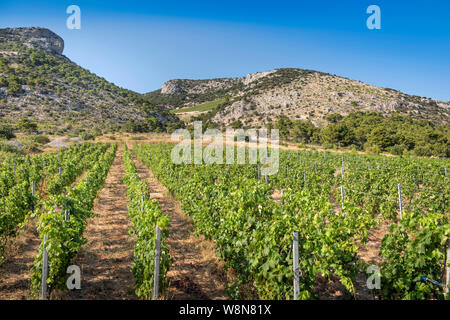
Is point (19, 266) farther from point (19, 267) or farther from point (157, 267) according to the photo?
point (157, 267)

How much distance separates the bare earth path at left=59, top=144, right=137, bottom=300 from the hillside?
39.6m

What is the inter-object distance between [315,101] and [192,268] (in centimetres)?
7196

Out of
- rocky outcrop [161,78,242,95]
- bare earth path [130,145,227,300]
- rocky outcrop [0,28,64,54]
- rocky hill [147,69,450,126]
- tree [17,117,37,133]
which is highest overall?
rocky outcrop [0,28,64,54]

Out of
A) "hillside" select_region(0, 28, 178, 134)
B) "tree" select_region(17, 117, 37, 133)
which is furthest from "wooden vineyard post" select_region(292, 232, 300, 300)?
"hillside" select_region(0, 28, 178, 134)

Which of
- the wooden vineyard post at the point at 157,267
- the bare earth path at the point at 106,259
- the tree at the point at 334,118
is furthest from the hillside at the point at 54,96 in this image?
the wooden vineyard post at the point at 157,267

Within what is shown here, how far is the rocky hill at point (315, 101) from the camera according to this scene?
Answer: 64.3 meters

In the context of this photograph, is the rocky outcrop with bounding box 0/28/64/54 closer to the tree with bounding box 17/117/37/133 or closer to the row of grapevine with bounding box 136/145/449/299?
the tree with bounding box 17/117/37/133

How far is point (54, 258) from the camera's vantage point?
170 inches

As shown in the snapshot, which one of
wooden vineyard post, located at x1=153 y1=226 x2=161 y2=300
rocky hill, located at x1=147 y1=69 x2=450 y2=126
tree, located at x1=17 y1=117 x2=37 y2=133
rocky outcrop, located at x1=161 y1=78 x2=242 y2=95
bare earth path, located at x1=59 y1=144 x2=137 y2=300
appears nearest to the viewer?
wooden vineyard post, located at x1=153 y1=226 x2=161 y2=300

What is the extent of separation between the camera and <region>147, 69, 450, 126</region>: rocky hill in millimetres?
64312

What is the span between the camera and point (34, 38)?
83000 millimetres
